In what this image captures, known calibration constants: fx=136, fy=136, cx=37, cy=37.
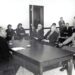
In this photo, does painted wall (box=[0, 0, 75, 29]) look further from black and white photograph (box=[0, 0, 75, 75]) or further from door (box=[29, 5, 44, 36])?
door (box=[29, 5, 44, 36])

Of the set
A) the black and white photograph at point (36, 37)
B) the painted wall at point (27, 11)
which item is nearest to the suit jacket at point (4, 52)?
the black and white photograph at point (36, 37)

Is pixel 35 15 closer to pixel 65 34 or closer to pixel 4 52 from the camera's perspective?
pixel 65 34

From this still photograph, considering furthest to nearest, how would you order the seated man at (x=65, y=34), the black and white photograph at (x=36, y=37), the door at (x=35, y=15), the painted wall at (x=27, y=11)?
the door at (x=35, y=15), the painted wall at (x=27, y=11), the seated man at (x=65, y=34), the black and white photograph at (x=36, y=37)

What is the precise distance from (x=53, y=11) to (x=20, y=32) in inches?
92.6

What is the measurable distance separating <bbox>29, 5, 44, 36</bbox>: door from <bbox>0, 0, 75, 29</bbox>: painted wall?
0.60ft

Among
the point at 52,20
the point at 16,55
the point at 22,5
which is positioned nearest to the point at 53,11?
the point at 52,20

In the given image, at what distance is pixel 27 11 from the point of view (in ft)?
20.3

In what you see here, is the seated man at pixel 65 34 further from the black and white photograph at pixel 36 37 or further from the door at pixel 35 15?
the door at pixel 35 15

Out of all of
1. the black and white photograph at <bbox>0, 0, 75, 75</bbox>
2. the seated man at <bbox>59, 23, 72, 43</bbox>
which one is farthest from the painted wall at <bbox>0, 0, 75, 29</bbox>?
the seated man at <bbox>59, 23, 72, 43</bbox>

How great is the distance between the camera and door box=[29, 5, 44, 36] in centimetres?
623

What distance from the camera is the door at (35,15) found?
623 cm

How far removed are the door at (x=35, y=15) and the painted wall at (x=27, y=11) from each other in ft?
0.60

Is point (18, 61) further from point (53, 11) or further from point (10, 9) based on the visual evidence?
point (53, 11)

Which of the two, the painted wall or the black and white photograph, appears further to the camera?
A: the painted wall
